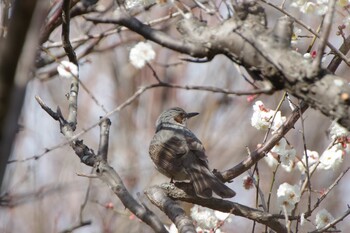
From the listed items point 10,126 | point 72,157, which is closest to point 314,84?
point 10,126

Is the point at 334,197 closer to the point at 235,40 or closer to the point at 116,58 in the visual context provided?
the point at 116,58

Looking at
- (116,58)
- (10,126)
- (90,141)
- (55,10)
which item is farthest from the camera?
(116,58)

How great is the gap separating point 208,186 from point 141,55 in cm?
162

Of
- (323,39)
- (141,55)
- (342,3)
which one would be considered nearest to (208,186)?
(342,3)

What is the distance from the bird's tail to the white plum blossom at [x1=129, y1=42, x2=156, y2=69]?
55.3 inches

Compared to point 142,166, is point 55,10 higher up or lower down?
lower down

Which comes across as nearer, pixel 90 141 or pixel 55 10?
pixel 55 10

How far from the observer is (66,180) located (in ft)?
28.3

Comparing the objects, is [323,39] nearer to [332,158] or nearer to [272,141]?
[272,141]

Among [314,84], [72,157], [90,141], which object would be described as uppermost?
[90,141]

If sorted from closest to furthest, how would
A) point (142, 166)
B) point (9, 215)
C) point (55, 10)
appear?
point (55, 10) < point (9, 215) < point (142, 166)

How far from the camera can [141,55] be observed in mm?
3449

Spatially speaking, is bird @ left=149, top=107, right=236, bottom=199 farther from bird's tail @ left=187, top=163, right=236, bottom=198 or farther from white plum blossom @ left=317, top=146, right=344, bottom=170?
white plum blossom @ left=317, top=146, right=344, bottom=170

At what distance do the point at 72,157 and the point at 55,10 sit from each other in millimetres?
3784
